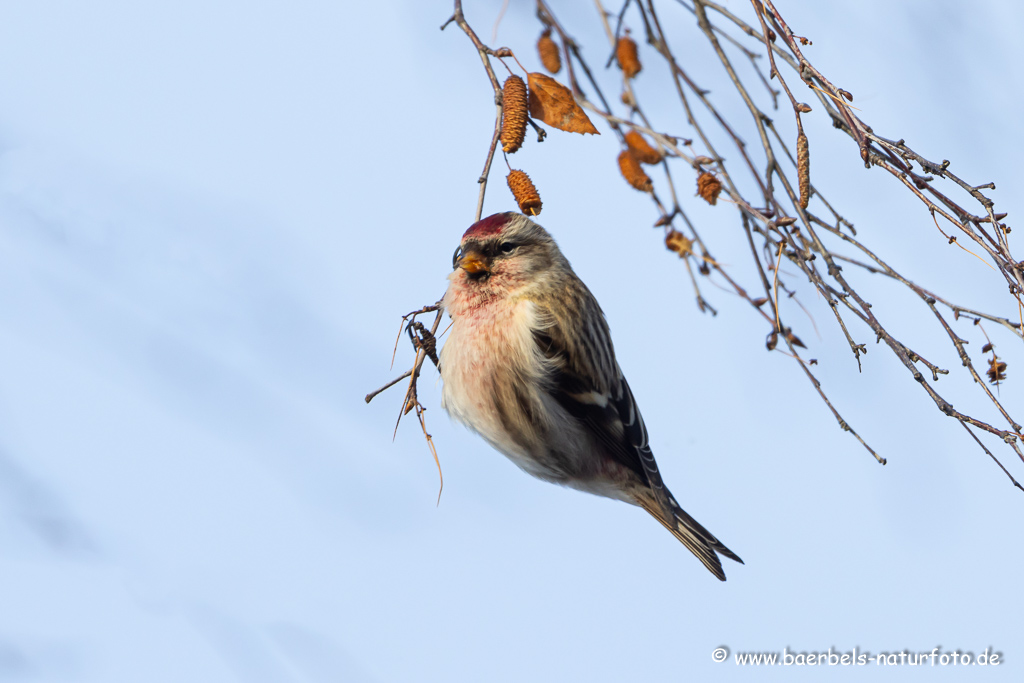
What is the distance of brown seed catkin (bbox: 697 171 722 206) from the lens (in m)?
1.87

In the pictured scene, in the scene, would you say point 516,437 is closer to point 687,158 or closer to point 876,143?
point 687,158

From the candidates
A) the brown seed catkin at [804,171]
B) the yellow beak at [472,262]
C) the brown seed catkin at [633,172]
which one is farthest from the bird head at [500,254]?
the brown seed catkin at [804,171]

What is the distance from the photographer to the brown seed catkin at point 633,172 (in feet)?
6.90

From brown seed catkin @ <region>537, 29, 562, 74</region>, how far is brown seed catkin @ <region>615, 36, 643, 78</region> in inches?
6.8

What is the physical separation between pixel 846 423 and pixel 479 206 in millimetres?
922

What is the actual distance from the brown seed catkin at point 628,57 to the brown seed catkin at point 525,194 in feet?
2.66

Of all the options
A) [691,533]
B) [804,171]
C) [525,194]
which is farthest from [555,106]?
[691,533]

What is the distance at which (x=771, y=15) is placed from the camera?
1.59m

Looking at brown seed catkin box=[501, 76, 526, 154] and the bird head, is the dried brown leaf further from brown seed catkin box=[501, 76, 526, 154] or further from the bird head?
the bird head

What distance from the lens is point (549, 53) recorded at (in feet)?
7.77

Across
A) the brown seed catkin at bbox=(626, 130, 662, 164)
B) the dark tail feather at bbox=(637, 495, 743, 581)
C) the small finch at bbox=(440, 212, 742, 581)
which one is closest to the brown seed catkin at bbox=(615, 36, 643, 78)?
the brown seed catkin at bbox=(626, 130, 662, 164)

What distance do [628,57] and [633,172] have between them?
0.48 metres

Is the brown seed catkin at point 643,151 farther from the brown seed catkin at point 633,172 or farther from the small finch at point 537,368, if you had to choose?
the small finch at point 537,368

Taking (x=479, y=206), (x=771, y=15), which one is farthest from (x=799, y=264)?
(x=479, y=206)
